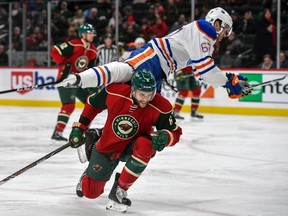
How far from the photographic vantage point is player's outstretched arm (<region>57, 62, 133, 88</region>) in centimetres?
452

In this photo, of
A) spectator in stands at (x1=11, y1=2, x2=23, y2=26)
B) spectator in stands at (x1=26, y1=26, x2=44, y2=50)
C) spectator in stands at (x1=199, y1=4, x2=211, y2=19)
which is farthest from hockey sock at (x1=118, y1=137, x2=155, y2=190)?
spectator in stands at (x1=11, y1=2, x2=23, y2=26)

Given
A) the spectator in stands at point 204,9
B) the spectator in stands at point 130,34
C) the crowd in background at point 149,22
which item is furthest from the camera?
the spectator in stands at point 130,34

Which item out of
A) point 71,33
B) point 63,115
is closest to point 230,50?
point 71,33

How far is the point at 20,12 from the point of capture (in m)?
13.5

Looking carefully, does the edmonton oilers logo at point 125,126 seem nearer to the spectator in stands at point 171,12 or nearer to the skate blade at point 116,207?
the skate blade at point 116,207

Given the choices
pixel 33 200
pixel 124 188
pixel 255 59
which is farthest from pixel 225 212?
pixel 255 59

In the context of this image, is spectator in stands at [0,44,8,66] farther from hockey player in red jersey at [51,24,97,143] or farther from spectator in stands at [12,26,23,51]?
hockey player in red jersey at [51,24,97,143]

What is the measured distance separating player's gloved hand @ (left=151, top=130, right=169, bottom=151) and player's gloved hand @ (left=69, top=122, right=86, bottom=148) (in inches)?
21.5

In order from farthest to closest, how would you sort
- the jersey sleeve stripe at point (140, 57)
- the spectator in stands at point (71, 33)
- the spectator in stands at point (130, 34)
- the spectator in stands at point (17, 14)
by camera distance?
the spectator in stands at point (71, 33), the spectator in stands at point (17, 14), the spectator in stands at point (130, 34), the jersey sleeve stripe at point (140, 57)

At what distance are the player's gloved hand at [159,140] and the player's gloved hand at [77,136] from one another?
0.55m

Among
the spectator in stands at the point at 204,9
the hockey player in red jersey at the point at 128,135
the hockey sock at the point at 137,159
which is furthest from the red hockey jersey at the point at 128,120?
the spectator in stands at the point at 204,9

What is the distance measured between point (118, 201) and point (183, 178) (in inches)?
53.4

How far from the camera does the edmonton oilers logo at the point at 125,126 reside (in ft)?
14.3

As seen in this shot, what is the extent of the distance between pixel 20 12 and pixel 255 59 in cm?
420
